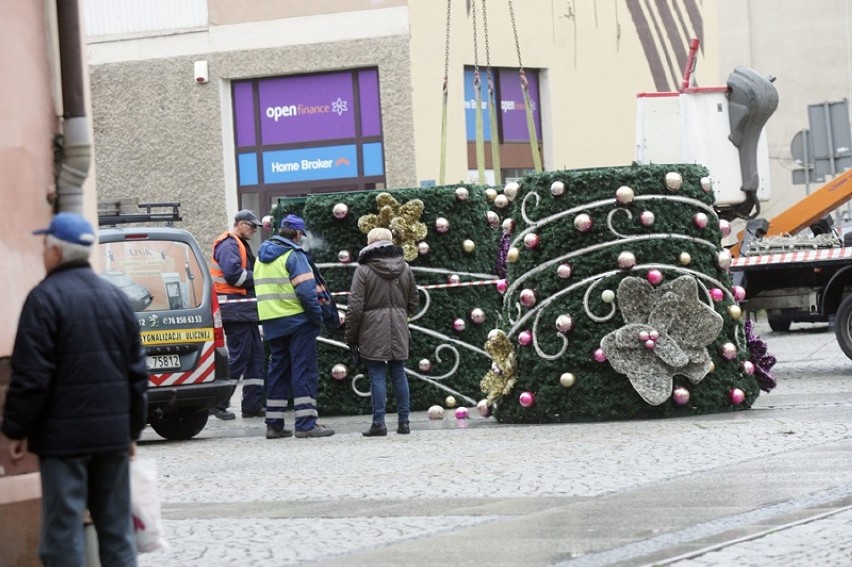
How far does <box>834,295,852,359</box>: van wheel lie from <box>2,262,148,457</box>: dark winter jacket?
1324cm

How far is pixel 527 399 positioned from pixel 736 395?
1.66 metres

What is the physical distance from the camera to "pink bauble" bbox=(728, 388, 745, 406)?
13.9 meters

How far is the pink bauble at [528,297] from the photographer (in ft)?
45.1

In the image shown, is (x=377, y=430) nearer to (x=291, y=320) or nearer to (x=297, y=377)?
(x=297, y=377)

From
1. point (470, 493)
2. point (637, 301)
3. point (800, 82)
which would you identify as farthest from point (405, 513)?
point (800, 82)

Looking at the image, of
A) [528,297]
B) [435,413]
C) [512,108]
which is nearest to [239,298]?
[435,413]

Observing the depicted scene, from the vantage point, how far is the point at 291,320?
1409cm

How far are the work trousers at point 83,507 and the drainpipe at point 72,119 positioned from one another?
1653 millimetres

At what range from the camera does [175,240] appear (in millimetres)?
14617

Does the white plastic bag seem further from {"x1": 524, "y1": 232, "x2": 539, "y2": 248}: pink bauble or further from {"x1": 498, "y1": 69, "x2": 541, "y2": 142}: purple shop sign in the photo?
{"x1": 498, "y1": 69, "x2": 541, "y2": 142}: purple shop sign

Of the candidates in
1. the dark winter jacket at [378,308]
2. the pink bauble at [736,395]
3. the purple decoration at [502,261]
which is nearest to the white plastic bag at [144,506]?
the dark winter jacket at [378,308]

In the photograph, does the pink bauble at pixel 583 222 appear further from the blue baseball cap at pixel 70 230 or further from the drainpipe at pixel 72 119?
the blue baseball cap at pixel 70 230

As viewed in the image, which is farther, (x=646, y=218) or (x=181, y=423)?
(x=181, y=423)

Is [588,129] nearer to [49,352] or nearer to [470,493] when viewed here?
[470,493]
